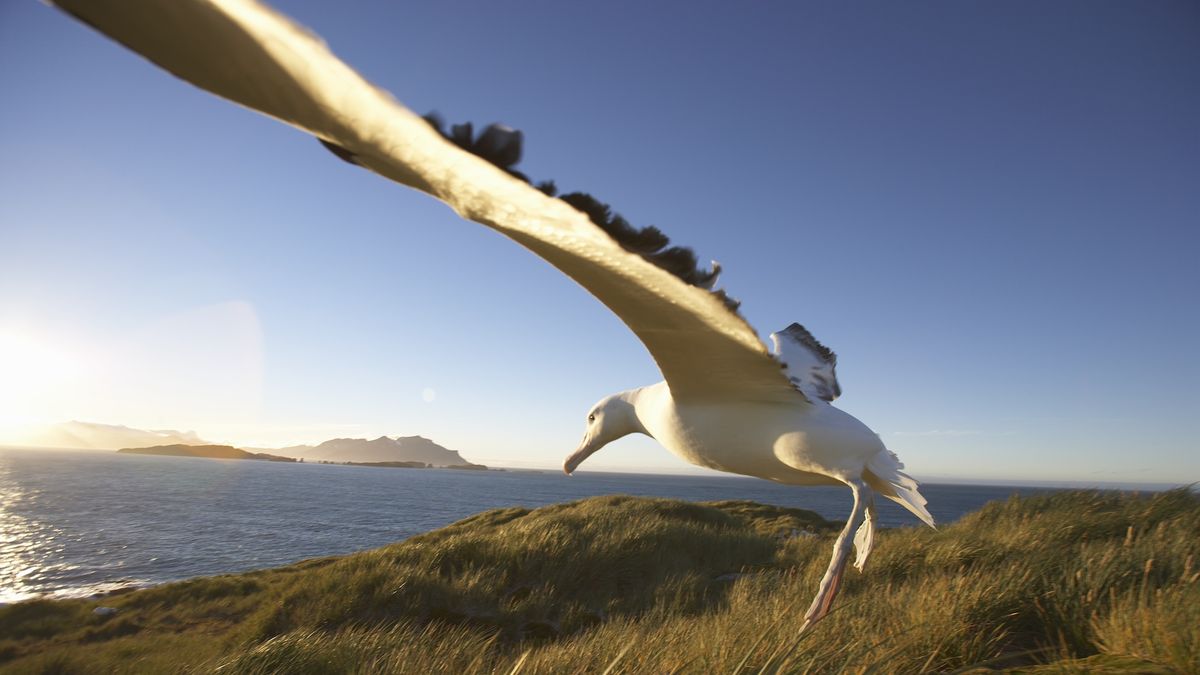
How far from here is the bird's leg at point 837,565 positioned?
3322mm

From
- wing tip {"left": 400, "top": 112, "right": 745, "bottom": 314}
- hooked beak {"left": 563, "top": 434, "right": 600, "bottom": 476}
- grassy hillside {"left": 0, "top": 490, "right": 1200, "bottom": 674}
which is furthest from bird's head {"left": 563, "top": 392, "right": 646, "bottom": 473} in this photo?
wing tip {"left": 400, "top": 112, "right": 745, "bottom": 314}

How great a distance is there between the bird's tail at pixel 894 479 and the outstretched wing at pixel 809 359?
0.57m

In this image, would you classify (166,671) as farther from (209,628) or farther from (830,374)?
(830,374)

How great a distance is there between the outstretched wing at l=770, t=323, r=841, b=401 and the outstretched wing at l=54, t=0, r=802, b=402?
2.69m

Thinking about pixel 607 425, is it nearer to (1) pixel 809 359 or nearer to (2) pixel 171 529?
(1) pixel 809 359

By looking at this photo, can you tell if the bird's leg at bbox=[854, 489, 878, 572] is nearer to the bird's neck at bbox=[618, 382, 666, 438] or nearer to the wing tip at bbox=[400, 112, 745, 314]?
the bird's neck at bbox=[618, 382, 666, 438]

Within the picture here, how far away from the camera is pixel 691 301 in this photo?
6.81ft

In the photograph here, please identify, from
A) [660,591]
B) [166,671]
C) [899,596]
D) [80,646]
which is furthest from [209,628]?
[899,596]

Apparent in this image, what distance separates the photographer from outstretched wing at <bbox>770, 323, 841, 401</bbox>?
4.42 meters

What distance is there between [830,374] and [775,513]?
1949cm

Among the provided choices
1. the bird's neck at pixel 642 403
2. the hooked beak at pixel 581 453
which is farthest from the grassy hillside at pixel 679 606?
the bird's neck at pixel 642 403

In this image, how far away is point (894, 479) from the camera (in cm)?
392

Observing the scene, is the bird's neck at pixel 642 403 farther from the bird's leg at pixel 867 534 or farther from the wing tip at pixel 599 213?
the wing tip at pixel 599 213

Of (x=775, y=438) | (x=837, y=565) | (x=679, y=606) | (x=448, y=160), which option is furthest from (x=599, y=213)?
(x=679, y=606)
